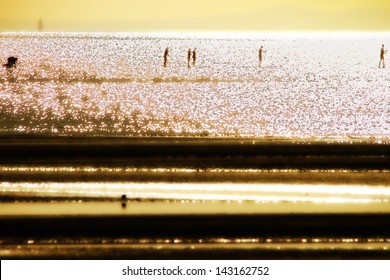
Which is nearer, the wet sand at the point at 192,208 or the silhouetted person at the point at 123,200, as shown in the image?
the wet sand at the point at 192,208

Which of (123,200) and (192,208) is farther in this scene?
(123,200)

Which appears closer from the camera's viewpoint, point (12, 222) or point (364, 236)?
point (364, 236)

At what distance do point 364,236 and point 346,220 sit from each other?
67 cm

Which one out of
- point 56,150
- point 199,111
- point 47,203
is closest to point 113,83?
point 199,111

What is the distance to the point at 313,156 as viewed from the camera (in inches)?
498

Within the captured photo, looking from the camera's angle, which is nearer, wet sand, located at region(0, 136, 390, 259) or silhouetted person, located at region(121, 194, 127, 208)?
wet sand, located at region(0, 136, 390, 259)

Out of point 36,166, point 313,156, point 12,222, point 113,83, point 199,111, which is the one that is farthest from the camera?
point 113,83

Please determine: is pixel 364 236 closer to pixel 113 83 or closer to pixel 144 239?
pixel 144 239

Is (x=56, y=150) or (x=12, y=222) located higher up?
(x=56, y=150)

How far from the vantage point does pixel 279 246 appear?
6.73m

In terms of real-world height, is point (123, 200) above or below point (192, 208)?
above
